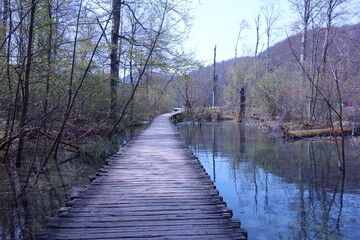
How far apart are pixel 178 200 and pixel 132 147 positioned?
5.20 meters

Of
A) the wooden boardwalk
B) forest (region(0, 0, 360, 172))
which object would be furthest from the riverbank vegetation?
the wooden boardwalk

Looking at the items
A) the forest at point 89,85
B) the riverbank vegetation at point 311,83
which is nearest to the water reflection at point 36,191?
the forest at point 89,85

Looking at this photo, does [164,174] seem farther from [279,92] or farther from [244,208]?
[279,92]

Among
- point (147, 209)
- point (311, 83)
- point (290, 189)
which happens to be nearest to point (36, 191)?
point (147, 209)

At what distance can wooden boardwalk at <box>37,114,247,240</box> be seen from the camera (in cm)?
345

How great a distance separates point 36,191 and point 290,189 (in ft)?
18.3

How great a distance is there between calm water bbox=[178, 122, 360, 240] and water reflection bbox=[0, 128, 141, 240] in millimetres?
3396

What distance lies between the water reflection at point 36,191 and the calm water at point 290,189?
3.40 m

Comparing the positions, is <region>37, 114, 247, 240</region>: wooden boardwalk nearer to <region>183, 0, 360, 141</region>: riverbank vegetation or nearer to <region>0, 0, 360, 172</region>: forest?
<region>0, 0, 360, 172</region>: forest

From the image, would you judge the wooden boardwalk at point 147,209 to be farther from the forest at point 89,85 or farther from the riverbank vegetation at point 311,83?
the riverbank vegetation at point 311,83

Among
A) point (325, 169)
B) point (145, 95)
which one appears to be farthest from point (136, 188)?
point (145, 95)

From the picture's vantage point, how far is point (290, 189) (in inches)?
281

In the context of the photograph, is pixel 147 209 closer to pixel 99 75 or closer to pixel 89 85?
pixel 89 85

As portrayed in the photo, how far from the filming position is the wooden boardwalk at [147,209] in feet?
11.3
